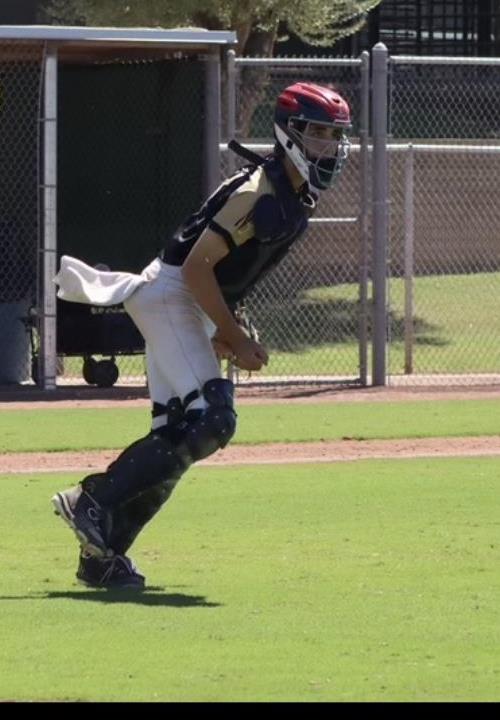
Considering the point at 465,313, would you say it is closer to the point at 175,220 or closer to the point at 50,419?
the point at 175,220

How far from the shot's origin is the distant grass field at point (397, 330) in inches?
738

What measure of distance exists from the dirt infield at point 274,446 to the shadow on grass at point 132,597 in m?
4.12

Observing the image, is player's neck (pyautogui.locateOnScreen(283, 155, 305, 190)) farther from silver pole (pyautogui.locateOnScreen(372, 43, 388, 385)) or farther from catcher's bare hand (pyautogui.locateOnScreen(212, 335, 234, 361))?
silver pole (pyautogui.locateOnScreen(372, 43, 388, 385))

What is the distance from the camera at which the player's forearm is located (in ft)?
23.5

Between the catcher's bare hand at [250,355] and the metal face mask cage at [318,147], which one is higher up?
the metal face mask cage at [318,147]

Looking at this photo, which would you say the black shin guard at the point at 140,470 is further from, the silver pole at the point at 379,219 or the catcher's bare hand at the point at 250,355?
the silver pole at the point at 379,219

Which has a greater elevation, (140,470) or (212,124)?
(212,124)

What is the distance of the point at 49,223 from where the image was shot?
15.7m

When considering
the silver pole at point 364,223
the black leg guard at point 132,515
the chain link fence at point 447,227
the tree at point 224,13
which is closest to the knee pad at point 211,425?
the black leg guard at point 132,515

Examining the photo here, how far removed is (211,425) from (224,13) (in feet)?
50.7

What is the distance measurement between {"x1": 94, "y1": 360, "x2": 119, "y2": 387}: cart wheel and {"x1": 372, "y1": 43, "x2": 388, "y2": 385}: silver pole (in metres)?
2.28

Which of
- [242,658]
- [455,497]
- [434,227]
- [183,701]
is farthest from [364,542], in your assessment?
[434,227]

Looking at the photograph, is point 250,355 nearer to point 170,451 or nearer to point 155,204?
point 170,451

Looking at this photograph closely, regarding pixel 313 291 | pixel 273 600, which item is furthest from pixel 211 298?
pixel 313 291
